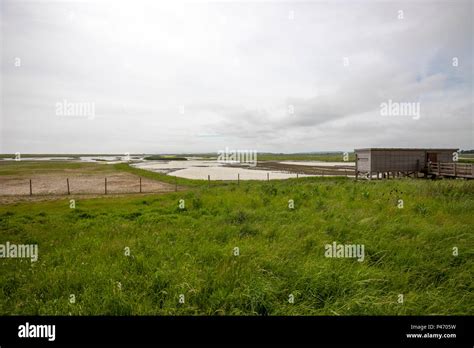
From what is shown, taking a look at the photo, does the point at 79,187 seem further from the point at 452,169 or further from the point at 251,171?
the point at 452,169

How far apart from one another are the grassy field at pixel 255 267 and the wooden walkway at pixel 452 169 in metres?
17.6

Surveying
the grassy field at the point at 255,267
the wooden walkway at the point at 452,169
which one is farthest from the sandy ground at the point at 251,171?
the grassy field at the point at 255,267

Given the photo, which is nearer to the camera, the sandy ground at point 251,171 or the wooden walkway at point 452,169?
the wooden walkway at point 452,169

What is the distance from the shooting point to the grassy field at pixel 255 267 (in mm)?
3768

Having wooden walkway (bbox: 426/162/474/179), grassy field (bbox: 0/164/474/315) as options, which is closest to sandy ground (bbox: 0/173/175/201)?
grassy field (bbox: 0/164/474/315)

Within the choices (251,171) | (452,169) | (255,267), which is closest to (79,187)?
(255,267)

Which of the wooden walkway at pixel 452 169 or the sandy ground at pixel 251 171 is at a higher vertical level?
the wooden walkway at pixel 452 169

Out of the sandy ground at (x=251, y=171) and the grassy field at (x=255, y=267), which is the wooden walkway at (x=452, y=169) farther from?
the grassy field at (x=255, y=267)

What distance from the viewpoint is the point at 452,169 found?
75.6 feet

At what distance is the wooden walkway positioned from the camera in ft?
68.3

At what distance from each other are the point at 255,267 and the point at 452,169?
2909 centimetres

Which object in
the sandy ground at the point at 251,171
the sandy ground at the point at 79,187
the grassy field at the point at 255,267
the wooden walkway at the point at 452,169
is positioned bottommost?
the sandy ground at the point at 79,187
